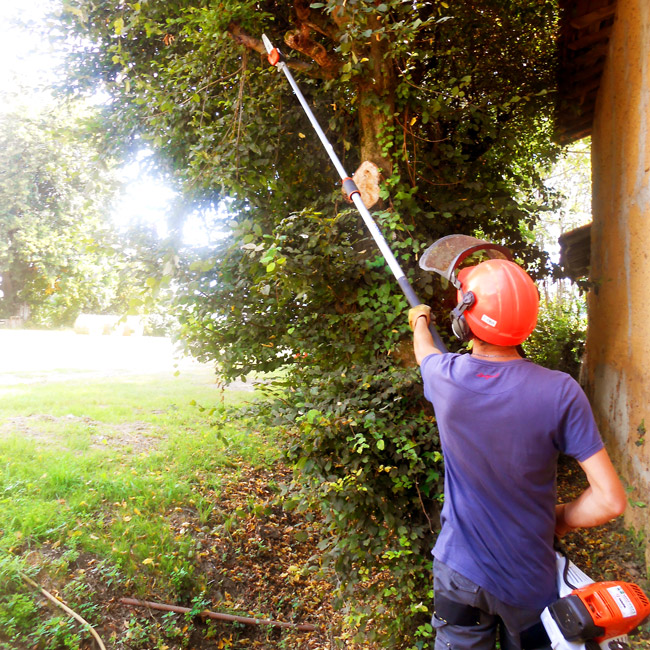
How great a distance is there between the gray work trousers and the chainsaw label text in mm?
346

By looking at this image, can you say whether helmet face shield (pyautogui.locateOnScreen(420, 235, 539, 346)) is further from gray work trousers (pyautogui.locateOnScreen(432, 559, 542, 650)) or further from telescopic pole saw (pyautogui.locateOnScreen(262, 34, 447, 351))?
gray work trousers (pyautogui.locateOnScreen(432, 559, 542, 650))

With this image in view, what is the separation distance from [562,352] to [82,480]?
6.68 m

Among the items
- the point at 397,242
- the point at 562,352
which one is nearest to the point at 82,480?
the point at 397,242

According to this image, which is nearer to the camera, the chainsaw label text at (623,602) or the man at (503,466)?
the chainsaw label text at (623,602)

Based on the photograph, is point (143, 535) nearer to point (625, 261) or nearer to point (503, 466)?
point (503, 466)

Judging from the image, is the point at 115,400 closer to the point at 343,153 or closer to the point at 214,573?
the point at 214,573

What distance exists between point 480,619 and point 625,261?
394cm

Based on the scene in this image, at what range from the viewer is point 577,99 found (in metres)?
6.31

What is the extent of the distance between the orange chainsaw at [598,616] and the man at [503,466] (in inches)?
6.6

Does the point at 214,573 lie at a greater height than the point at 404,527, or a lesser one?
lesser

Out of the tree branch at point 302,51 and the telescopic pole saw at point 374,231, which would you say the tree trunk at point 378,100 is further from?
the telescopic pole saw at point 374,231

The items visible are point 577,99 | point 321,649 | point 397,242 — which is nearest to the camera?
point 397,242

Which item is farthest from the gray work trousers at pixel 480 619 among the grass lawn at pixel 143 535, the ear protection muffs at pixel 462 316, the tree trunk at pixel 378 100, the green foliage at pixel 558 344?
the green foliage at pixel 558 344

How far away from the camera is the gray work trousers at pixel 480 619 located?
178 cm
